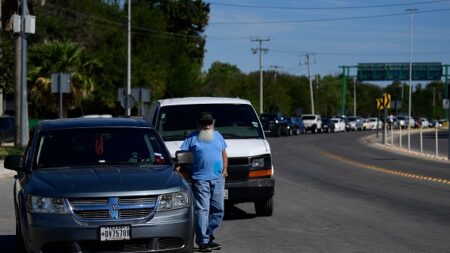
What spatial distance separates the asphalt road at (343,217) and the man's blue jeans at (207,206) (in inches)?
18.0

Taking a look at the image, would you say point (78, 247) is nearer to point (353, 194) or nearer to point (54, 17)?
point (353, 194)

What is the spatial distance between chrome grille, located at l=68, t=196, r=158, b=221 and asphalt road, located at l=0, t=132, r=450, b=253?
254cm

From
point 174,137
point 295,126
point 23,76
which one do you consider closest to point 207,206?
point 174,137

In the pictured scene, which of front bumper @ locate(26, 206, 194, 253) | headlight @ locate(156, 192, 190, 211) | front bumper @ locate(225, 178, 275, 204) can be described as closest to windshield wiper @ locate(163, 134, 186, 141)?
front bumper @ locate(225, 178, 275, 204)

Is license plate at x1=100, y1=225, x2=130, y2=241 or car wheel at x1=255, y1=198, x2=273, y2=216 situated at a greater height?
license plate at x1=100, y1=225, x2=130, y2=241

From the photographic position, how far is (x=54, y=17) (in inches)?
2391

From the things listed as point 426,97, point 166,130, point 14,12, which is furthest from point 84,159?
point 426,97

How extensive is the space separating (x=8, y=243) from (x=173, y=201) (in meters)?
3.75

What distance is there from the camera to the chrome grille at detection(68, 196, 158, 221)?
27.5 feet

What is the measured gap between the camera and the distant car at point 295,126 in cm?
7256

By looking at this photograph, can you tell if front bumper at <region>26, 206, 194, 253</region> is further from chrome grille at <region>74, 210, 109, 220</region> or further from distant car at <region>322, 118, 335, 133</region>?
distant car at <region>322, 118, 335, 133</region>

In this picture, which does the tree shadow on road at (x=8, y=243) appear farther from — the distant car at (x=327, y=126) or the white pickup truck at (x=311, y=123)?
the distant car at (x=327, y=126)

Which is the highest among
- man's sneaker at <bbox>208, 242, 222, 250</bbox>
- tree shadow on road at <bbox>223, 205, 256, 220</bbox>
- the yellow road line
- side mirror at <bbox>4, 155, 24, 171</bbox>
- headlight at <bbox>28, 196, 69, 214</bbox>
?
side mirror at <bbox>4, 155, 24, 171</bbox>

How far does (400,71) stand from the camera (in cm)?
10456
